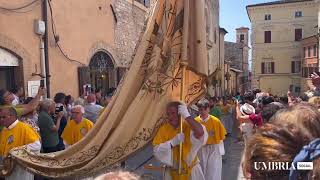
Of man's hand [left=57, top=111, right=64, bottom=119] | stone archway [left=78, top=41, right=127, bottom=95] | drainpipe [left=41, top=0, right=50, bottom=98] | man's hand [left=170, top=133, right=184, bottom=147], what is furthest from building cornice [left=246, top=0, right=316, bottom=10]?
man's hand [left=170, top=133, right=184, bottom=147]

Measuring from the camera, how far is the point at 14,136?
5.18 metres

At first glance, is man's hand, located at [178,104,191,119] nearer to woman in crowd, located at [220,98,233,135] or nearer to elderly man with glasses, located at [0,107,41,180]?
elderly man with glasses, located at [0,107,41,180]

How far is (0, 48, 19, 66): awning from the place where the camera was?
9.70 meters

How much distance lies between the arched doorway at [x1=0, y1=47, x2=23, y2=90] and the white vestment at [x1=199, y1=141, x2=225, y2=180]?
5.87 meters

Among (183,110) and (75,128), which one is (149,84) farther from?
(75,128)

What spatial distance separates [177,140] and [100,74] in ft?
33.7

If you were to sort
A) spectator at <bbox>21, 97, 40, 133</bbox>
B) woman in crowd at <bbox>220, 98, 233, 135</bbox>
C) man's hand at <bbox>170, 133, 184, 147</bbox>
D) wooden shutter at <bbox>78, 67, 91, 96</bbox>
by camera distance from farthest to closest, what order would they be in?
woman in crowd at <bbox>220, 98, 233, 135</bbox>
wooden shutter at <bbox>78, 67, 91, 96</bbox>
spectator at <bbox>21, 97, 40, 133</bbox>
man's hand at <bbox>170, 133, 184, 147</bbox>

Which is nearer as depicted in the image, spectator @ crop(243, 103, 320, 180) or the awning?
spectator @ crop(243, 103, 320, 180)

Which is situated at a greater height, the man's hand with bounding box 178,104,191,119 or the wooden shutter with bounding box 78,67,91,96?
the wooden shutter with bounding box 78,67,91,96

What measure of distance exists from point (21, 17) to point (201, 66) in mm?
7639

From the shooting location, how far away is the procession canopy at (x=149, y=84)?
12.8 feet

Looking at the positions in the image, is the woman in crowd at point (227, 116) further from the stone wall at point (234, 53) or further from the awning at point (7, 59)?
the stone wall at point (234, 53)

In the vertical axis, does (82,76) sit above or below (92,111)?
above
